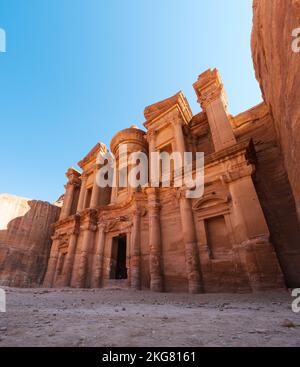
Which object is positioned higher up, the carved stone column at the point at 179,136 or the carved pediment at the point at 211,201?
the carved stone column at the point at 179,136

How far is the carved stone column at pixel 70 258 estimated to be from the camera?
13.3 meters

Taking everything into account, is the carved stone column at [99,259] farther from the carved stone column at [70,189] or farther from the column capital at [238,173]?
→ the column capital at [238,173]

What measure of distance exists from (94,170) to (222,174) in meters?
13.0

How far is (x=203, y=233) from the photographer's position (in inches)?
352

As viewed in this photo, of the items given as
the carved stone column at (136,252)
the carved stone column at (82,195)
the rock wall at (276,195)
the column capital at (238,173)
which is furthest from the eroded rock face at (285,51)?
the carved stone column at (82,195)

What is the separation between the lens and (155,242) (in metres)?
9.91

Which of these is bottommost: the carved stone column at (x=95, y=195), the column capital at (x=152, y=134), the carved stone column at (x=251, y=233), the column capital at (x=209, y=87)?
the carved stone column at (x=251, y=233)

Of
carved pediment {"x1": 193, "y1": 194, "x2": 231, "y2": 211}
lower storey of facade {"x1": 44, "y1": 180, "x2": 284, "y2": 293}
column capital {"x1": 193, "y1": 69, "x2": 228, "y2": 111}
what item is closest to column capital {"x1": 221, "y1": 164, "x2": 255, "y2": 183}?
lower storey of facade {"x1": 44, "y1": 180, "x2": 284, "y2": 293}

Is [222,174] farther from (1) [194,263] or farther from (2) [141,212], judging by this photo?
(2) [141,212]

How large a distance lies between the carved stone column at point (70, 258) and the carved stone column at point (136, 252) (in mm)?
5788

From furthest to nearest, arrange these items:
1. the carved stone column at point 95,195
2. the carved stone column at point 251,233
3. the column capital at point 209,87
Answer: the carved stone column at point 95,195 < the column capital at point 209,87 < the carved stone column at point 251,233

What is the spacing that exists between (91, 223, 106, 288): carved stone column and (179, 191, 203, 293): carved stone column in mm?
6316
